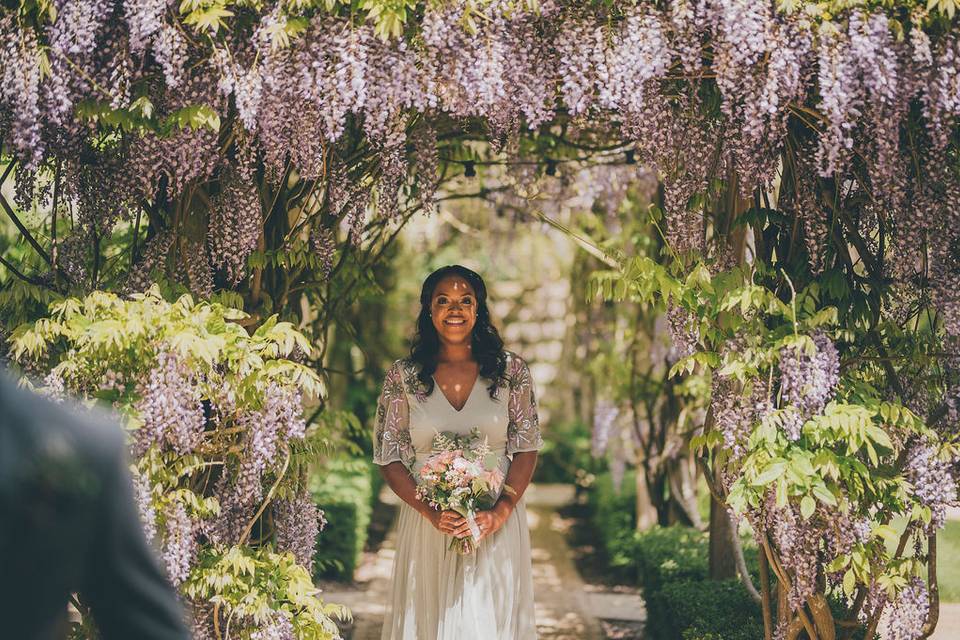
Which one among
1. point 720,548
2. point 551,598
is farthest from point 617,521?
point 720,548

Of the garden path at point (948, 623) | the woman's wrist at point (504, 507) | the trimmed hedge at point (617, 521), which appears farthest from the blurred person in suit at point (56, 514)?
the trimmed hedge at point (617, 521)

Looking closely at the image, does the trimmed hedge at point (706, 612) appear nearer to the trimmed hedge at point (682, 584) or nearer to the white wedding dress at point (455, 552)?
the trimmed hedge at point (682, 584)

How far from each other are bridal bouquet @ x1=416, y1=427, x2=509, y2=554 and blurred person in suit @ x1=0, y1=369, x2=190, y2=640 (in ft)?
8.15

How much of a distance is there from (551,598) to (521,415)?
3.57 meters

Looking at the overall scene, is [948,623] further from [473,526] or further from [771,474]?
[473,526]

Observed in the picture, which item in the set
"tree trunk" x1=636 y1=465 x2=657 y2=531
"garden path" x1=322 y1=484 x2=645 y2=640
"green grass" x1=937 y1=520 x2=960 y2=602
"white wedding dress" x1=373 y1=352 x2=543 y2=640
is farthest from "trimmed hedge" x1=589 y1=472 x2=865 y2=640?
"green grass" x1=937 y1=520 x2=960 y2=602

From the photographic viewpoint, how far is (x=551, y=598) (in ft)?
23.0

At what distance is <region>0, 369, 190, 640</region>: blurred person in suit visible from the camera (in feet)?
3.27

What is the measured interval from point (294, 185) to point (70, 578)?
10.3 ft

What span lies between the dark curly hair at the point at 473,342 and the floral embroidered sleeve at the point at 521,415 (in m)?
0.06

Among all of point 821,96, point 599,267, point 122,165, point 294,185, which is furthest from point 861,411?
point 599,267

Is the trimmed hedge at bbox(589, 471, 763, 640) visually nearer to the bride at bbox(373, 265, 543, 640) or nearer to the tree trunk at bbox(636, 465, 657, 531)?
the tree trunk at bbox(636, 465, 657, 531)

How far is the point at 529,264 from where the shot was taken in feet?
50.3

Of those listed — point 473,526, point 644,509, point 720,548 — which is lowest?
point 644,509
